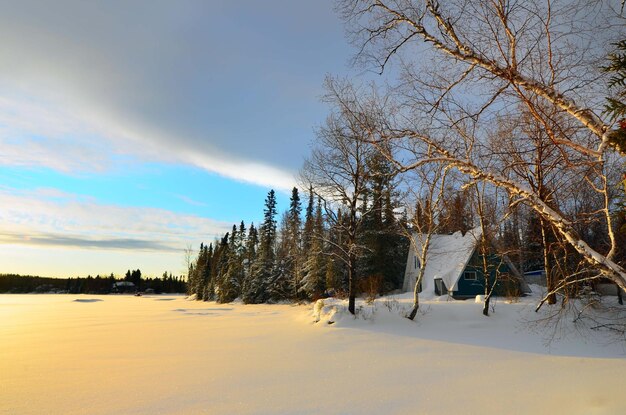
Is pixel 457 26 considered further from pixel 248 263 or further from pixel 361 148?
pixel 248 263

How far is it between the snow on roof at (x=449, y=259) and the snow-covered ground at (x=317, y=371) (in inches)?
527

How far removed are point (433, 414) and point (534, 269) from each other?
43.1 meters

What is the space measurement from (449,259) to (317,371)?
24044 millimetres

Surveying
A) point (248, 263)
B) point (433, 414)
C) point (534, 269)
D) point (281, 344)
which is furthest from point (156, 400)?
point (534, 269)

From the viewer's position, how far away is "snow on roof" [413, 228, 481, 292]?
26.2m

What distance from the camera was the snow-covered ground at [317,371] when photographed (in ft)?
17.0

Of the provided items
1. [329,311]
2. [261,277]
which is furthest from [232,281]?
[329,311]

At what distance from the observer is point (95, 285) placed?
9231 centimetres

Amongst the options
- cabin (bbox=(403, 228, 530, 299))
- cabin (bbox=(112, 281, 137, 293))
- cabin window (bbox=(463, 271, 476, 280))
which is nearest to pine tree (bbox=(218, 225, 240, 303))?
cabin (bbox=(403, 228, 530, 299))

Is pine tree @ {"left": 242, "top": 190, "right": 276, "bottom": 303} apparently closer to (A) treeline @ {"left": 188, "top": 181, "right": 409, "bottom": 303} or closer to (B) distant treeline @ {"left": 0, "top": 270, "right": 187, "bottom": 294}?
(A) treeline @ {"left": 188, "top": 181, "right": 409, "bottom": 303}

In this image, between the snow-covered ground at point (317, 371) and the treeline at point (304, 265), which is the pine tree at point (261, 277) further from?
the snow-covered ground at point (317, 371)

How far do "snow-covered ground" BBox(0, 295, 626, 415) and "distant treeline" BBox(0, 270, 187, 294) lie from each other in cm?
9029

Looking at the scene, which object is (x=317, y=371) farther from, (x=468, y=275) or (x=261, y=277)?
(x=261, y=277)

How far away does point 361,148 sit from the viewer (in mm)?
14969
